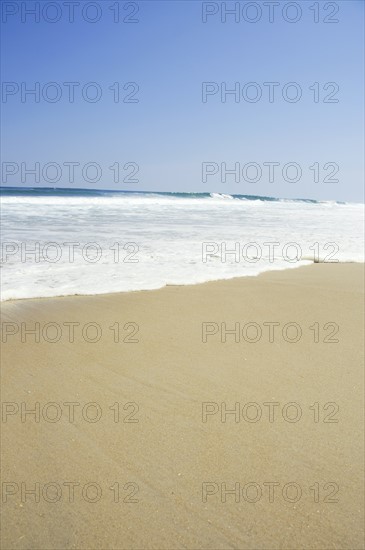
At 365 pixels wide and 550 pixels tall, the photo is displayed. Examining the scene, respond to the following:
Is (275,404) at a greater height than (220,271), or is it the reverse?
(220,271)

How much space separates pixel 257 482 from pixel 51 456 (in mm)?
811

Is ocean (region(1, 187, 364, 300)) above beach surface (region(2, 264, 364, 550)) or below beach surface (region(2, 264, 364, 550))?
above

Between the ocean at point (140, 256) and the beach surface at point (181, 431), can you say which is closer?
A: the beach surface at point (181, 431)

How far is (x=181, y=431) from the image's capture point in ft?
6.22

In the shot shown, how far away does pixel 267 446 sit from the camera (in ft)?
5.96

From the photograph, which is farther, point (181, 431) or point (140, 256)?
point (140, 256)

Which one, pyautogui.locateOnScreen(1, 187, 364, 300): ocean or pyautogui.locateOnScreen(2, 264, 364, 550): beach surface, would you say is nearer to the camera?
pyautogui.locateOnScreen(2, 264, 364, 550): beach surface

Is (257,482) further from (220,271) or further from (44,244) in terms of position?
(44,244)

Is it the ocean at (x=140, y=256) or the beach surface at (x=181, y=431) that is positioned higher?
the ocean at (x=140, y=256)

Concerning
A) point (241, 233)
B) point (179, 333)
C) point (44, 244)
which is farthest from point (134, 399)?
point (241, 233)

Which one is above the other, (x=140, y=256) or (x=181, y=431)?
(x=140, y=256)

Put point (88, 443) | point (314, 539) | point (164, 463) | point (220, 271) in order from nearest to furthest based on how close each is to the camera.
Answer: point (314, 539)
point (164, 463)
point (88, 443)
point (220, 271)

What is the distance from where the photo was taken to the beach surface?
143 centimetres

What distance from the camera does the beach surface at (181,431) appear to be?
4.71 ft
